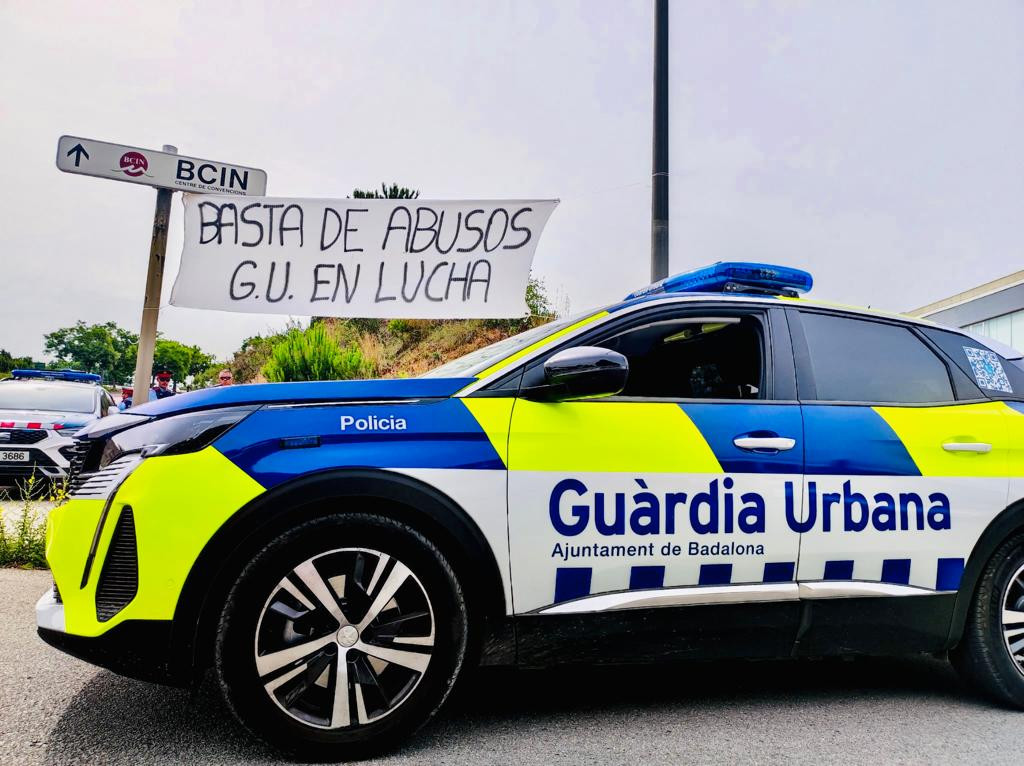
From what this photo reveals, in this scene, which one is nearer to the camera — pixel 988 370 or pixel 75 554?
pixel 75 554

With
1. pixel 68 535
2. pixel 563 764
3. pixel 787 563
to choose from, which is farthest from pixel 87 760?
pixel 787 563

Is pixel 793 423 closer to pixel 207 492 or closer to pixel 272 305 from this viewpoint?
pixel 207 492

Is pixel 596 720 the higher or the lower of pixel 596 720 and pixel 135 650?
the lower

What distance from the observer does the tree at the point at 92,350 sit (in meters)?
113

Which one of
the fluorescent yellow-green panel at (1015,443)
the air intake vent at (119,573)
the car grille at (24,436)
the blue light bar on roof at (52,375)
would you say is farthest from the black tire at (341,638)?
the blue light bar on roof at (52,375)

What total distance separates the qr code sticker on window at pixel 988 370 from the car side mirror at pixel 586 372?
1.83m

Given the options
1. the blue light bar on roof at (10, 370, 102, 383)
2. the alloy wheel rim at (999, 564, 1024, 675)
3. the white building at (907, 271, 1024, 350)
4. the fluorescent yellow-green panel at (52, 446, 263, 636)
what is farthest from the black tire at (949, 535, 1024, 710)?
the white building at (907, 271, 1024, 350)

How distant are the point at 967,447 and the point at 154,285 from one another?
227 inches

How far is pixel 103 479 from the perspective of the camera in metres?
2.49

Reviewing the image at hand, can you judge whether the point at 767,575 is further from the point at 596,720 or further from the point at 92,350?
the point at 92,350

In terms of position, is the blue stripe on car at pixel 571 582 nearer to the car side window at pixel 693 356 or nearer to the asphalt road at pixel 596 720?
the asphalt road at pixel 596 720

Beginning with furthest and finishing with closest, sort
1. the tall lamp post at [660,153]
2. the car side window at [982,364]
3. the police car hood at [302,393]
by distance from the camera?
the tall lamp post at [660,153], the car side window at [982,364], the police car hood at [302,393]

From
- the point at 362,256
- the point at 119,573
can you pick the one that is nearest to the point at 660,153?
the point at 362,256

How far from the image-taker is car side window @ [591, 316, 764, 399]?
3195 millimetres
